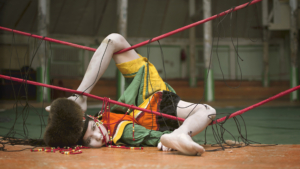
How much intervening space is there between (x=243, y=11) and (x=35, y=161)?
8.42m

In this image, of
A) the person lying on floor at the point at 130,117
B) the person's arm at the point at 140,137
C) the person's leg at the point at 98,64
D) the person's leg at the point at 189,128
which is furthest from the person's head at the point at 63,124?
the person's leg at the point at 189,128

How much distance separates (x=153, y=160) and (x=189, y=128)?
25cm

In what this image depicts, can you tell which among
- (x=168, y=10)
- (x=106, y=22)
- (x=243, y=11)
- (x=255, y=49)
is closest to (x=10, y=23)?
(x=106, y=22)

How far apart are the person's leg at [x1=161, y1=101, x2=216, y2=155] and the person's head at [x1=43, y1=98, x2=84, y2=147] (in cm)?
35

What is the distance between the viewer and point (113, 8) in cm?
781

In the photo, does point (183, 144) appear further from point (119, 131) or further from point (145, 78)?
point (145, 78)

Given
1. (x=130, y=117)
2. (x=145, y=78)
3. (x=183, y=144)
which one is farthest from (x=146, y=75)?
(x=183, y=144)

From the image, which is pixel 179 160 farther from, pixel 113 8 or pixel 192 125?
pixel 113 8

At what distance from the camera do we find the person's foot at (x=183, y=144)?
1010mm

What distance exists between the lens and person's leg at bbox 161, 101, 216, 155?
3.36 ft

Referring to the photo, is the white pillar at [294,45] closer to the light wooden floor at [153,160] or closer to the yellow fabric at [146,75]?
the yellow fabric at [146,75]

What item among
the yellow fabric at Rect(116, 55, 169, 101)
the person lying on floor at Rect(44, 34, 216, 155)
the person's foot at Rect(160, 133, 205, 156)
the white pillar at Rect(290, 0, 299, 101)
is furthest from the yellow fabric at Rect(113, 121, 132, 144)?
the white pillar at Rect(290, 0, 299, 101)

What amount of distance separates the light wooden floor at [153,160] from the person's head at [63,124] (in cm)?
8

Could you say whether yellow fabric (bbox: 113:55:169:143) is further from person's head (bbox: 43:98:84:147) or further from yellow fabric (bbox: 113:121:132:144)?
person's head (bbox: 43:98:84:147)
